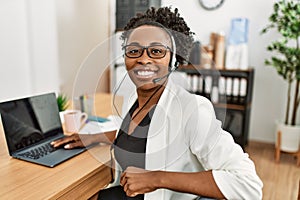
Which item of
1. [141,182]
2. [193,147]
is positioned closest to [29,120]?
[141,182]

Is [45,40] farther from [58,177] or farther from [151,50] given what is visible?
[151,50]

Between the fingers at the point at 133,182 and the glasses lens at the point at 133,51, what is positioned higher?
the glasses lens at the point at 133,51

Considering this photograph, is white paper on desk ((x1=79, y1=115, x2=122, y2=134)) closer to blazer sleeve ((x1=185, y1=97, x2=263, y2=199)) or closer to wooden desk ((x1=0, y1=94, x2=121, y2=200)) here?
wooden desk ((x1=0, y1=94, x2=121, y2=200))

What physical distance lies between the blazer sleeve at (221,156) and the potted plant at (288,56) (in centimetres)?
200

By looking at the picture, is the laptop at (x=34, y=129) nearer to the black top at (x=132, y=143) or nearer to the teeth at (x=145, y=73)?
the black top at (x=132, y=143)

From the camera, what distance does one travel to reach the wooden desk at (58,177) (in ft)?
2.81

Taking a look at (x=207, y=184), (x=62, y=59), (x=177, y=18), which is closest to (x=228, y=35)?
(x=62, y=59)

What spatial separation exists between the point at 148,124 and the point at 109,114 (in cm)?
79

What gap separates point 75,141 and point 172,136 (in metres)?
0.52

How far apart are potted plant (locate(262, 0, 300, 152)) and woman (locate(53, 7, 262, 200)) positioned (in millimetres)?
1914

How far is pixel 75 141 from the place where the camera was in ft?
3.99

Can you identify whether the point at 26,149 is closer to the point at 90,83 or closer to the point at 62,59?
the point at 90,83

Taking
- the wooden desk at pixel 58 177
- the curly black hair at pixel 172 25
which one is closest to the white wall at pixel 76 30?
the wooden desk at pixel 58 177

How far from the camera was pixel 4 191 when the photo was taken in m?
0.85
